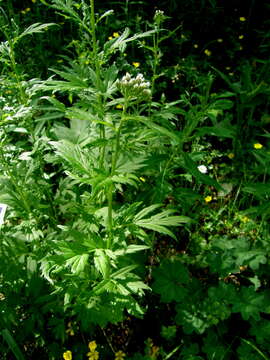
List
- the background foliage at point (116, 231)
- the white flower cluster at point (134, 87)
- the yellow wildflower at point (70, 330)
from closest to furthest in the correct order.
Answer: the white flower cluster at point (134, 87)
the background foliage at point (116, 231)
the yellow wildflower at point (70, 330)

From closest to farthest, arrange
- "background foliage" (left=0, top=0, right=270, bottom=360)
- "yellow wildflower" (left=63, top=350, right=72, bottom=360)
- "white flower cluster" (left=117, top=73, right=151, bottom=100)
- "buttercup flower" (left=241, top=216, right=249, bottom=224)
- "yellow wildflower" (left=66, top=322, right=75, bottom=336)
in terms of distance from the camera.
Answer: "white flower cluster" (left=117, top=73, right=151, bottom=100), "background foliage" (left=0, top=0, right=270, bottom=360), "yellow wildflower" (left=63, top=350, right=72, bottom=360), "yellow wildflower" (left=66, top=322, right=75, bottom=336), "buttercup flower" (left=241, top=216, right=249, bottom=224)

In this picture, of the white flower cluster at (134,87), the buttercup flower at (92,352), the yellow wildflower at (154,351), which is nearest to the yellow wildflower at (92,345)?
the buttercup flower at (92,352)

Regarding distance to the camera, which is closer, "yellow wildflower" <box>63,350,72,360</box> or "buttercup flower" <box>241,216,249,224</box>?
"yellow wildflower" <box>63,350,72,360</box>

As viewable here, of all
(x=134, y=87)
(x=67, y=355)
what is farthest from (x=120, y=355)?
(x=134, y=87)

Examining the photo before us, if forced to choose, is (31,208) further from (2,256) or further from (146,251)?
(146,251)

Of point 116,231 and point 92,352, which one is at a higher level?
point 116,231

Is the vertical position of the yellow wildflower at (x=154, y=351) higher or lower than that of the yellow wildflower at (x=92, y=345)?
lower

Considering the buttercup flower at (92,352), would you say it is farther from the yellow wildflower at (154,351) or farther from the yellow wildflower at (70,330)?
the yellow wildflower at (154,351)

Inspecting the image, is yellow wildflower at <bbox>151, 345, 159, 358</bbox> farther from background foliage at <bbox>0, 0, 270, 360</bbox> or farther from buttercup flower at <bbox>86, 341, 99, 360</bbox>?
buttercup flower at <bbox>86, 341, 99, 360</bbox>

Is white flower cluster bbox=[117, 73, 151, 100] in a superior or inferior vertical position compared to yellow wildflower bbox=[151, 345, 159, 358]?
superior

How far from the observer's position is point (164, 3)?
13.9ft

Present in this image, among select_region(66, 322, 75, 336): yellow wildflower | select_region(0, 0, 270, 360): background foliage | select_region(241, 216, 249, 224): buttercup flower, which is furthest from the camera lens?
select_region(241, 216, 249, 224): buttercup flower

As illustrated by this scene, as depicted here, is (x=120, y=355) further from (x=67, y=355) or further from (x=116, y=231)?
(x=116, y=231)

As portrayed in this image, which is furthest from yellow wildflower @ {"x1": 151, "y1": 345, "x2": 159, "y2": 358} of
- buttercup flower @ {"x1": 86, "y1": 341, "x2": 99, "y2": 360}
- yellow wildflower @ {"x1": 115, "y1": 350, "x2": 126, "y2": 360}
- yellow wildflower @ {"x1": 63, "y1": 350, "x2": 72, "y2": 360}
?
yellow wildflower @ {"x1": 63, "y1": 350, "x2": 72, "y2": 360}
